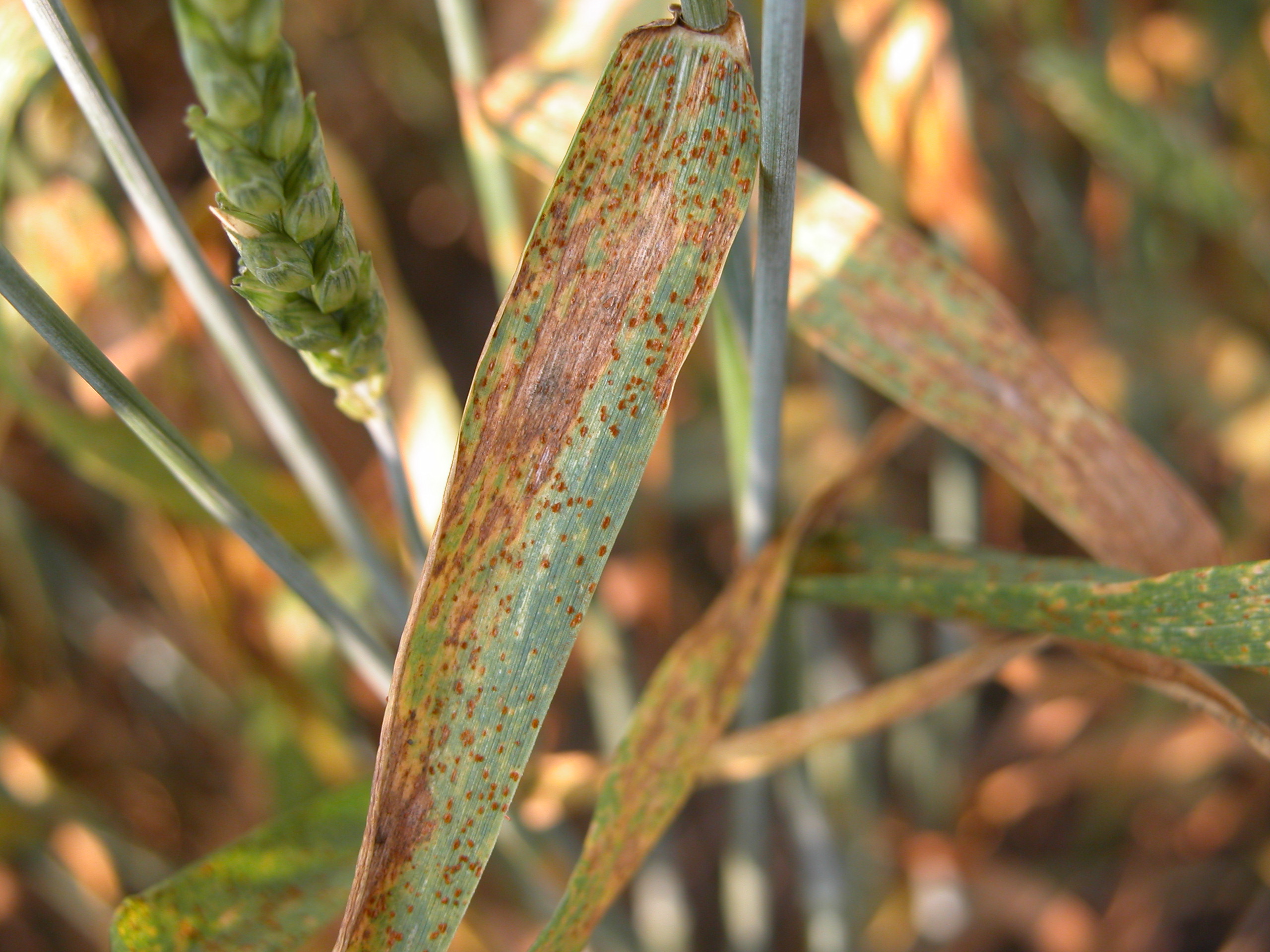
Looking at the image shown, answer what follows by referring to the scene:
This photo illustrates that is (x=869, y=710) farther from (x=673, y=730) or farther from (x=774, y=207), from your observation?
(x=774, y=207)

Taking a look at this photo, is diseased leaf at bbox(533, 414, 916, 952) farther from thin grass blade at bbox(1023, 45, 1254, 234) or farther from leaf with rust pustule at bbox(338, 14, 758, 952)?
thin grass blade at bbox(1023, 45, 1254, 234)

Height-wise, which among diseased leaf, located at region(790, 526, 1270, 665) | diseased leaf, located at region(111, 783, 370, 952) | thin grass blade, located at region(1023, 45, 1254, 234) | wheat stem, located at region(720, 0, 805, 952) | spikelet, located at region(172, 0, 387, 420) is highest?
thin grass blade, located at region(1023, 45, 1254, 234)

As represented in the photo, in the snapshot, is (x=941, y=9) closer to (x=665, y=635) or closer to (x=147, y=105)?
(x=665, y=635)

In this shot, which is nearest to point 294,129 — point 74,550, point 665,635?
point 665,635

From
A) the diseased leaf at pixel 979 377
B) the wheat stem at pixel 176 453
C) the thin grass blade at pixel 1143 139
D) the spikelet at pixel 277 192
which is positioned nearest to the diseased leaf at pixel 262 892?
the wheat stem at pixel 176 453

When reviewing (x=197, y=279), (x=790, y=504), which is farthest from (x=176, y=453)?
(x=790, y=504)

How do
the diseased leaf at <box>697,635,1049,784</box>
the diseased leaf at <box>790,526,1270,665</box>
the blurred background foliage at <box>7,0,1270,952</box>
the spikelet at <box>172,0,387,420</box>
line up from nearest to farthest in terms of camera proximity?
the spikelet at <box>172,0,387,420</box>
the diseased leaf at <box>790,526,1270,665</box>
the diseased leaf at <box>697,635,1049,784</box>
the blurred background foliage at <box>7,0,1270,952</box>

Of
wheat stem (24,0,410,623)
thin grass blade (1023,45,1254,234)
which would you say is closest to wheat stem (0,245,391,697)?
wheat stem (24,0,410,623)
